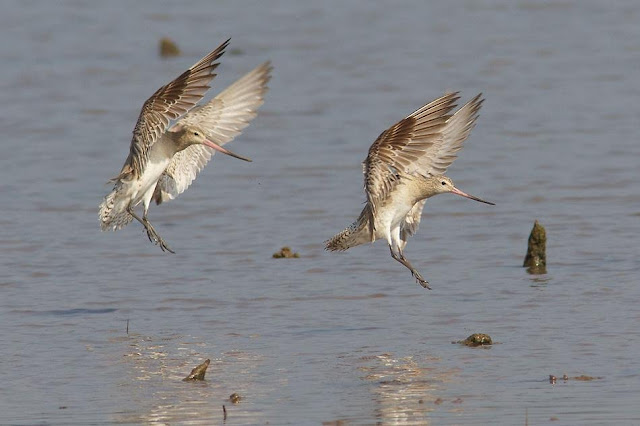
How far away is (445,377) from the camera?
→ 7.93 metres

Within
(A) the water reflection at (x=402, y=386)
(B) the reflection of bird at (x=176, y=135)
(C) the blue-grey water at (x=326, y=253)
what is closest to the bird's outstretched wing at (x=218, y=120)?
Answer: (B) the reflection of bird at (x=176, y=135)

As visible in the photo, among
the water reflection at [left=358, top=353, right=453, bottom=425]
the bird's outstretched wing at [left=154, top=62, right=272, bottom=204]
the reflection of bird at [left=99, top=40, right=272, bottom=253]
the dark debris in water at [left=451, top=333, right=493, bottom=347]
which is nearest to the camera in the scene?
the water reflection at [left=358, top=353, right=453, bottom=425]

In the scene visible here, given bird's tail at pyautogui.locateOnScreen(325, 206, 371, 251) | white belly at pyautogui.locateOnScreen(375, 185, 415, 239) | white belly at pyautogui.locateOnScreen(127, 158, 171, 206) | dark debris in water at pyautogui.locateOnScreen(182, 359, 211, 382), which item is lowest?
dark debris in water at pyautogui.locateOnScreen(182, 359, 211, 382)

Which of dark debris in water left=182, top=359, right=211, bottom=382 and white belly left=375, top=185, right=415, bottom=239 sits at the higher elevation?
white belly left=375, top=185, right=415, bottom=239

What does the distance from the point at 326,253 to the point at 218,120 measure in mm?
1513

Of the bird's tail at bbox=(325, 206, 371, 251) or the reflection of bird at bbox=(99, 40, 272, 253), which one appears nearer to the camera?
the bird's tail at bbox=(325, 206, 371, 251)

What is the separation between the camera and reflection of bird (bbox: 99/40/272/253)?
9.80 m

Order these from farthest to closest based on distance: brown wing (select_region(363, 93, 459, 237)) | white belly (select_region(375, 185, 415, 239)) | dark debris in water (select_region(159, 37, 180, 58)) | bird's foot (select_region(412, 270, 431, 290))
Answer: dark debris in water (select_region(159, 37, 180, 58)) < bird's foot (select_region(412, 270, 431, 290)) < white belly (select_region(375, 185, 415, 239)) < brown wing (select_region(363, 93, 459, 237))

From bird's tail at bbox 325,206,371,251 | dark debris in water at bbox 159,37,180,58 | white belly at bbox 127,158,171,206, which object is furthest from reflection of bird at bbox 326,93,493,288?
dark debris in water at bbox 159,37,180,58

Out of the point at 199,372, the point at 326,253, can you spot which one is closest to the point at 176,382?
the point at 199,372

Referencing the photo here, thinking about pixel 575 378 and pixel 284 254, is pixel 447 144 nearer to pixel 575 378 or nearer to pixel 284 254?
pixel 284 254

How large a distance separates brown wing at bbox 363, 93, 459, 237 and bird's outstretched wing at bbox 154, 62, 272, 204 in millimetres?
1850

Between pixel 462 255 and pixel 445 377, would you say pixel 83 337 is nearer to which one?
pixel 445 377

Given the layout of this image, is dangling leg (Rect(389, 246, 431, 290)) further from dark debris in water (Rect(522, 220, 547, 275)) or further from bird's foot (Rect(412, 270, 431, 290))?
dark debris in water (Rect(522, 220, 547, 275))
